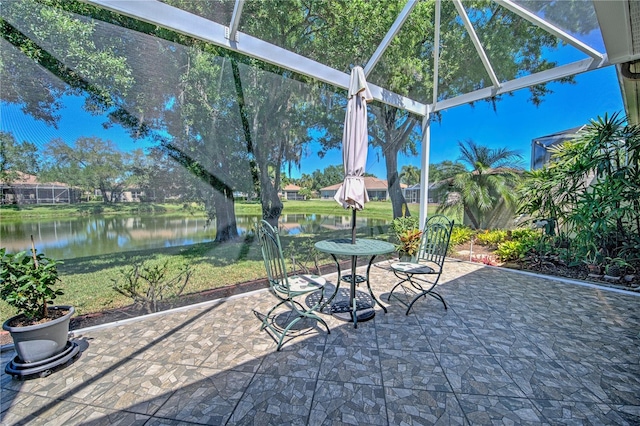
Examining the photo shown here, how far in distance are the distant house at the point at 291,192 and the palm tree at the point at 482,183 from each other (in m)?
4.77

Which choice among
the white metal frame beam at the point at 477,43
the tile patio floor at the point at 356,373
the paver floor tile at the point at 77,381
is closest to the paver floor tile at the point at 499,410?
the tile patio floor at the point at 356,373

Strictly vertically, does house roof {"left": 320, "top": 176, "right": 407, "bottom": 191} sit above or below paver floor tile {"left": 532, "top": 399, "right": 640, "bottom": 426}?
above

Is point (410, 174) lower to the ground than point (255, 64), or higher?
lower

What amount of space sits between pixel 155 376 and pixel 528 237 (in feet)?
22.6

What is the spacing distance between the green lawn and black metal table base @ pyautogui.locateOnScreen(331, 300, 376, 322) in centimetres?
145

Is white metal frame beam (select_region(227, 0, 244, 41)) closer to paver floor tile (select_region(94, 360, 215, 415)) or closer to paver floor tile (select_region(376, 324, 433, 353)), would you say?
paver floor tile (select_region(94, 360, 215, 415))

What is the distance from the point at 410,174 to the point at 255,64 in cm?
408

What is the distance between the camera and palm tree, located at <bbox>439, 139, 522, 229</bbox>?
23.1 feet

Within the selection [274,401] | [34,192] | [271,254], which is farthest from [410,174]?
[34,192]

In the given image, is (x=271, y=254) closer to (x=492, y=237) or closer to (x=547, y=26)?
(x=547, y=26)

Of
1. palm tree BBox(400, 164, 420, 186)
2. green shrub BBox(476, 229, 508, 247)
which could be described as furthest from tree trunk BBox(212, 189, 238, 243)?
green shrub BBox(476, 229, 508, 247)

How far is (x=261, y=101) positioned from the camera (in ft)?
12.8

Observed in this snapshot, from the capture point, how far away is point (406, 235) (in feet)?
19.1

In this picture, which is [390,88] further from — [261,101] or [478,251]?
[478,251]
